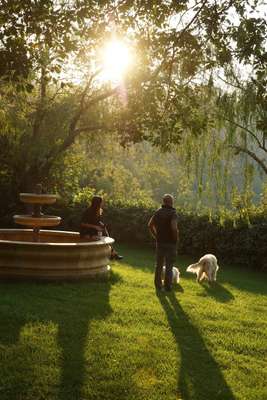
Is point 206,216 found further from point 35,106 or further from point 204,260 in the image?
point 35,106

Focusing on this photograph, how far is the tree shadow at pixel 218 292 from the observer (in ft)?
39.2

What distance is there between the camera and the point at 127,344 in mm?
7492

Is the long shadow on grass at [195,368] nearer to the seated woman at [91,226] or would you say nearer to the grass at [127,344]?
the grass at [127,344]

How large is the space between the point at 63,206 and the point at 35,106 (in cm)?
499

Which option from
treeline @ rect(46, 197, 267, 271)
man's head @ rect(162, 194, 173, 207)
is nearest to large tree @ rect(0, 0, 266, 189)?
man's head @ rect(162, 194, 173, 207)

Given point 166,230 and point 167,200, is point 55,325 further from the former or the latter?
point 167,200

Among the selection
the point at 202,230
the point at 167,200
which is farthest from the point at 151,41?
the point at 202,230

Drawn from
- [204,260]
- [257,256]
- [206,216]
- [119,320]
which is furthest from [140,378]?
[206,216]

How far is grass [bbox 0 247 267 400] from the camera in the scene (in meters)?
5.98

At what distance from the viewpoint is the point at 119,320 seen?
884 cm

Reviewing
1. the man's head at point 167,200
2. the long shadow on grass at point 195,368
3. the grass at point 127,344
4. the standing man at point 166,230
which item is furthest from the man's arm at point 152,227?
the long shadow on grass at point 195,368

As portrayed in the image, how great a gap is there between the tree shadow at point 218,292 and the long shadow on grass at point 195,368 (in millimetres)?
2632

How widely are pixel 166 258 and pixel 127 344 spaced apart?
453 centimetres

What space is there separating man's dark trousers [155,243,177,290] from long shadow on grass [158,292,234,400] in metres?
2.42
